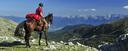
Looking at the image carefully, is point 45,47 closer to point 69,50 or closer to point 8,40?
point 69,50

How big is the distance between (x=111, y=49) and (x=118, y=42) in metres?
2.88

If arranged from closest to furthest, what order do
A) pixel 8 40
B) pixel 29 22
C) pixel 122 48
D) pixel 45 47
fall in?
pixel 122 48, pixel 29 22, pixel 45 47, pixel 8 40

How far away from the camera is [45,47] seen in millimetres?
40344

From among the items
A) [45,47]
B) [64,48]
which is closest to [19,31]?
[45,47]

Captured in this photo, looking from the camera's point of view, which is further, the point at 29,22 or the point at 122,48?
the point at 29,22

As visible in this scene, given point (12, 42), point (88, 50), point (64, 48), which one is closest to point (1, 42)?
point (12, 42)

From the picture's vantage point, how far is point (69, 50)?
135 ft

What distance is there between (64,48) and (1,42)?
7.99 metres

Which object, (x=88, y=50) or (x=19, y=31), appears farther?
(x=88, y=50)

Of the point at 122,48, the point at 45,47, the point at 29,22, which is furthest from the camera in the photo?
the point at 45,47

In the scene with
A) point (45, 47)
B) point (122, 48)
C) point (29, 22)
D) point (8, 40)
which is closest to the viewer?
point (122, 48)

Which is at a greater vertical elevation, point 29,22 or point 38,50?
point 29,22

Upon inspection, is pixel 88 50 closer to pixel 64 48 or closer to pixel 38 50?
pixel 64 48

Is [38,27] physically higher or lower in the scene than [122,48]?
higher
